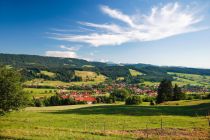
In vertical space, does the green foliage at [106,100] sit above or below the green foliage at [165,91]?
below

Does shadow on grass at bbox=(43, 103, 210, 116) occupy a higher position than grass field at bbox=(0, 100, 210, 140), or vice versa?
grass field at bbox=(0, 100, 210, 140)

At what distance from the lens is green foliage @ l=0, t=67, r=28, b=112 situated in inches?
1781

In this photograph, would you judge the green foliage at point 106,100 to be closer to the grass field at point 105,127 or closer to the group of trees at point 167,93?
the group of trees at point 167,93

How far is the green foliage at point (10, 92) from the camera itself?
45.2 m

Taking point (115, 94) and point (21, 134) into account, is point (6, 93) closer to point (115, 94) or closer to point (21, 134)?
point (21, 134)

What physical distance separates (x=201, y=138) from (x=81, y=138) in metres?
14.4

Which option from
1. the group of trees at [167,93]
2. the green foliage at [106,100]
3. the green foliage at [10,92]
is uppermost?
the green foliage at [10,92]

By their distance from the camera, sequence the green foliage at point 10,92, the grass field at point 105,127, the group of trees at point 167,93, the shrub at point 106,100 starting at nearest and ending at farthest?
the grass field at point 105,127
the green foliage at point 10,92
the group of trees at point 167,93
the shrub at point 106,100

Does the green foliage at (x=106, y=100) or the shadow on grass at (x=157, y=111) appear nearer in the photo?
the shadow on grass at (x=157, y=111)

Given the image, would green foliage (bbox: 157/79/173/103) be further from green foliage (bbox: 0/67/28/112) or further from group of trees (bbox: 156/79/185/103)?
green foliage (bbox: 0/67/28/112)

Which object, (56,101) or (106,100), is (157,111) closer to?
(56,101)

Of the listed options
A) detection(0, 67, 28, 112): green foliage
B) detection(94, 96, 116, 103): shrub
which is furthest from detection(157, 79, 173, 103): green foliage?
detection(0, 67, 28, 112): green foliage

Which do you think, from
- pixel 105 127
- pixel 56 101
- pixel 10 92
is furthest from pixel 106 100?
pixel 10 92

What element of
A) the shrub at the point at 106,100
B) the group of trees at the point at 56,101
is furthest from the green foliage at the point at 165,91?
the group of trees at the point at 56,101
